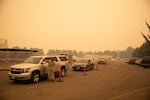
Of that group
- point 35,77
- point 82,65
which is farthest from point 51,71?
point 82,65

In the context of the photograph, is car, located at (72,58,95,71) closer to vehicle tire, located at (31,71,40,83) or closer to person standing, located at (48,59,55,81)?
person standing, located at (48,59,55,81)

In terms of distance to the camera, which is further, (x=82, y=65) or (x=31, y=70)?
(x=82, y=65)

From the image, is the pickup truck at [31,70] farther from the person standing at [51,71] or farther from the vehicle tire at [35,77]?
the person standing at [51,71]

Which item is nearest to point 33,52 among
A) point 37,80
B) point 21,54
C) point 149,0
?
point 21,54

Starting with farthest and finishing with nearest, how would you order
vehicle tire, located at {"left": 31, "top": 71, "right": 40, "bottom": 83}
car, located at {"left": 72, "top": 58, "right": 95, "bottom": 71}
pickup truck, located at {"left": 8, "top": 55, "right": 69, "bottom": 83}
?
car, located at {"left": 72, "top": 58, "right": 95, "bottom": 71} → vehicle tire, located at {"left": 31, "top": 71, "right": 40, "bottom": 83} → pickup truck, located at {"left": 8, "top": 55, "right": 69, "bottom": 83}

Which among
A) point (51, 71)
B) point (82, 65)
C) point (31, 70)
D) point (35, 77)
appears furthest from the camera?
point (82, 65)

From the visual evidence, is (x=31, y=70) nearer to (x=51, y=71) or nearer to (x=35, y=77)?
(x=35, y=77)

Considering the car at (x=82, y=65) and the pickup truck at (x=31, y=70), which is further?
the car at (x=82, y=65)

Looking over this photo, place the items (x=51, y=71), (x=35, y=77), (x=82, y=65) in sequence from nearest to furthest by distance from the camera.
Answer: (x=35, y=77) < (x=51, y=71) < (x=82, y=65)

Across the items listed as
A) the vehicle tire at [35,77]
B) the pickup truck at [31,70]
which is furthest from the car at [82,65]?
the vehicle tire at [35,77]

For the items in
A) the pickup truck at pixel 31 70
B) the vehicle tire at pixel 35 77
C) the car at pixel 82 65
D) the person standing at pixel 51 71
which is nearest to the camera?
the pickup truck at pixel 31 70

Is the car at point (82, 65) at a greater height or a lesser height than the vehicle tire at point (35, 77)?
greater

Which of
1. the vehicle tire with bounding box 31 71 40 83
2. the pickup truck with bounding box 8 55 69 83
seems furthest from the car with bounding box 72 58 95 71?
the vehicle tire with bounding box 31 71 40 83

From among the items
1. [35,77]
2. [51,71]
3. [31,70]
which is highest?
[31,70]
